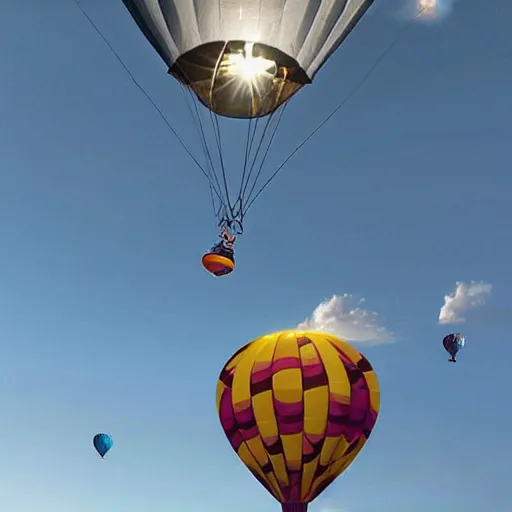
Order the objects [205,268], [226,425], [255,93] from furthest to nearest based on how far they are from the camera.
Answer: [255,93] < [226,425] < [205,268]

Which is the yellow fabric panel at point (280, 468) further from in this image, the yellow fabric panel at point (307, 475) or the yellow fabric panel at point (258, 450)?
the yellow fabric panel at point (307, 475)

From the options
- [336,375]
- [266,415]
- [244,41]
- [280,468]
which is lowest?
[280,468]

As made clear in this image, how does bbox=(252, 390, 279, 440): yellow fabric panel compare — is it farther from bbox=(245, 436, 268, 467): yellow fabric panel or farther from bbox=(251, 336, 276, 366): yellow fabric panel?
bbox=(251, 336, 276, 366): yellow fabric panel

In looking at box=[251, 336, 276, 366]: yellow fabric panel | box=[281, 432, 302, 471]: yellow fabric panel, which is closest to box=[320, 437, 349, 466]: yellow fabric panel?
box=[281, 432, 302, 471]: yellow fabric panel

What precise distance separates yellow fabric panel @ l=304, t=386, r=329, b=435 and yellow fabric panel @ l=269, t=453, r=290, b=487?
36.7 inches

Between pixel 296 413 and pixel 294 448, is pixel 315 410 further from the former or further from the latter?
pixel 294 448

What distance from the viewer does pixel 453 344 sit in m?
35.8

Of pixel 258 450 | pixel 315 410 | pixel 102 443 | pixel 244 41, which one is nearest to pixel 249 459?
pixel 258 450

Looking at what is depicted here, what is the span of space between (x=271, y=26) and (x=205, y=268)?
6.36 metres

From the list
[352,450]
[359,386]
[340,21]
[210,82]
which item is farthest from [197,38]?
[352,450]

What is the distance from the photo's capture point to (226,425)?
18.7 m

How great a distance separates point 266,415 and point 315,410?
1198 mm

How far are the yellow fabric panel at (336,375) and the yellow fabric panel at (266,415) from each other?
1537 mm

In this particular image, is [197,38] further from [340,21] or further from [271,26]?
[340,21]
